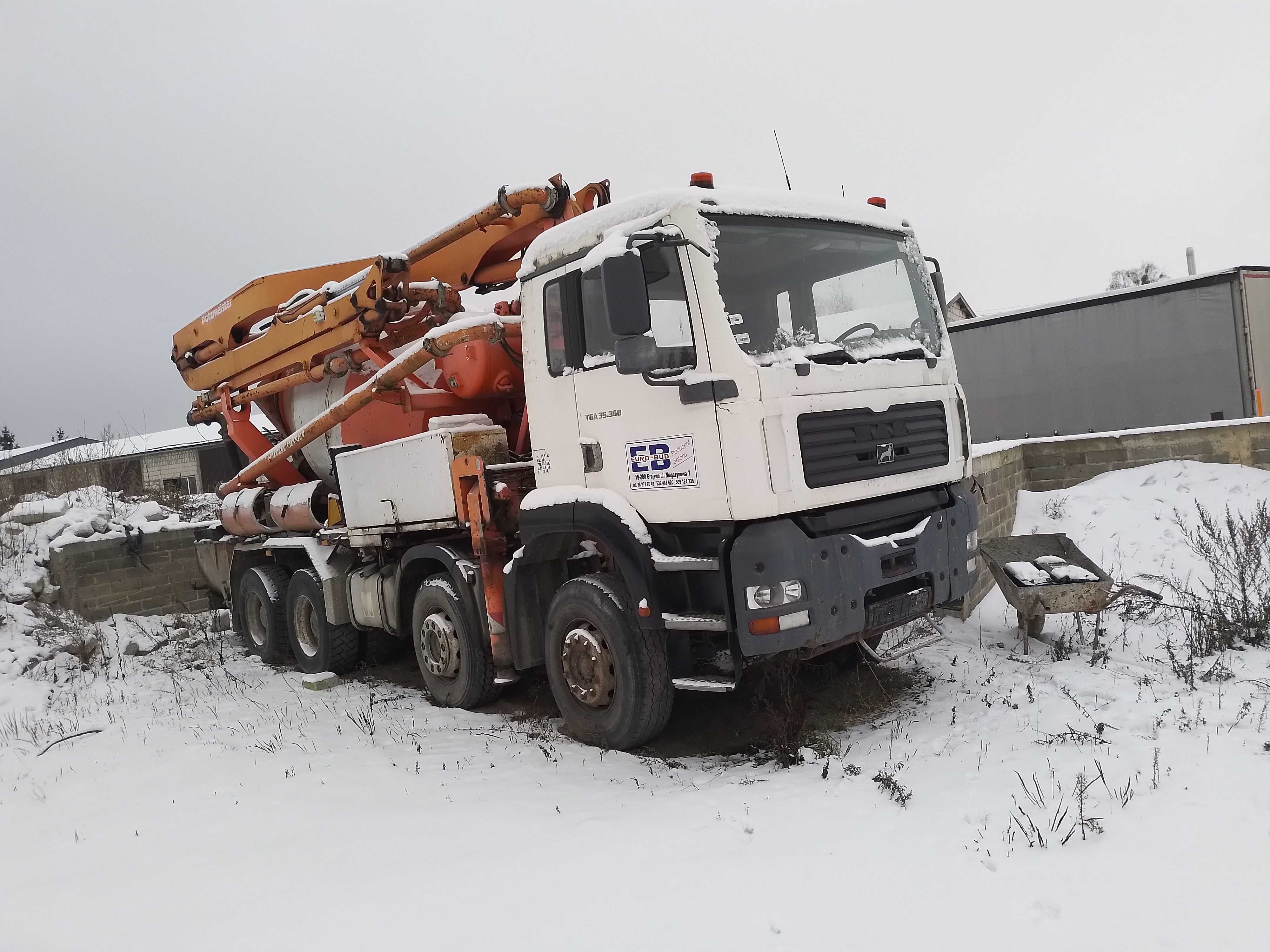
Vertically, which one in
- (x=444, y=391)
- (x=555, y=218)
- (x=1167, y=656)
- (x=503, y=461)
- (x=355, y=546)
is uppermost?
(x=555, y=218)

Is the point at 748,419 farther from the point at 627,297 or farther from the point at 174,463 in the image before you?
the point at 174,463

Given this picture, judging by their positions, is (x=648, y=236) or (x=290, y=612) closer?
(x=648, y=236)

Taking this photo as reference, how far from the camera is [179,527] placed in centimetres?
1158

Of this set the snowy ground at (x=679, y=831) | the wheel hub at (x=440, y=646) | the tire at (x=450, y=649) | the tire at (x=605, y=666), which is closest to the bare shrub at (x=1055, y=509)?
the snowy ground at (x=679, y=831)

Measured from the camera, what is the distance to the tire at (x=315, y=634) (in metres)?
7.67

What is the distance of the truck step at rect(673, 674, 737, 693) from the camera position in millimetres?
4496

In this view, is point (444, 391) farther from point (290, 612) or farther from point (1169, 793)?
point (1169, 793)

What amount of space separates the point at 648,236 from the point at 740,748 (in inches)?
113

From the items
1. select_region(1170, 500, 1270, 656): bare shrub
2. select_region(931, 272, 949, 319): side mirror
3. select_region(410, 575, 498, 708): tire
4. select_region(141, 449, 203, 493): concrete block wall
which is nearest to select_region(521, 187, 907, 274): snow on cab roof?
select_region(931, 272, 949, 319): side mirror

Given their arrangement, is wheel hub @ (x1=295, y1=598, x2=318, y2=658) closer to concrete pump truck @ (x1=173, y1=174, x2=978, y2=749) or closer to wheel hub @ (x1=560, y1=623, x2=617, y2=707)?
concrete pump truck @ (x1=173, y1=174, x2=978, y2=749)

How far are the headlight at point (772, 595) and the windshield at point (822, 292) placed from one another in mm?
1081

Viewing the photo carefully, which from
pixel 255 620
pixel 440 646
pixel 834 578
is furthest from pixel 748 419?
pixel 255 620

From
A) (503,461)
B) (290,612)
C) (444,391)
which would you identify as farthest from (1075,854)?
(290,612)

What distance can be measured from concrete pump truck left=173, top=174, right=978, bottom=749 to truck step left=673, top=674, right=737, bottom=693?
15 millimetres
